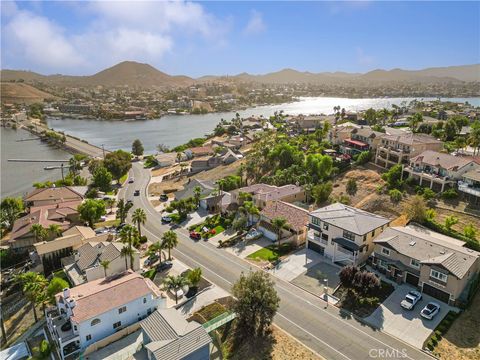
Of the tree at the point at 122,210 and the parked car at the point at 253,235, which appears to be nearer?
the parked car at the point at 253,235

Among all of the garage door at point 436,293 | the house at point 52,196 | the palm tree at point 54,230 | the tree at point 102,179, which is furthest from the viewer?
the tree at point 102,179

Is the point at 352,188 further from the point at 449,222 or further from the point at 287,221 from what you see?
the point at 449,222

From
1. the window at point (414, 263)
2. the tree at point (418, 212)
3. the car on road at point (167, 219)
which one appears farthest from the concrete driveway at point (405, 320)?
the car on road at point (167, 219)

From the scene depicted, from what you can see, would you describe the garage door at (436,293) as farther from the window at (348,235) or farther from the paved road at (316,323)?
the window at (348,235)

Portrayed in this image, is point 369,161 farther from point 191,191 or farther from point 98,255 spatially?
point 98,255

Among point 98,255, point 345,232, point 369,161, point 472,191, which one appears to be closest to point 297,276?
point 345,232

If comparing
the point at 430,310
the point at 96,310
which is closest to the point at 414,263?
the point at 430,310
